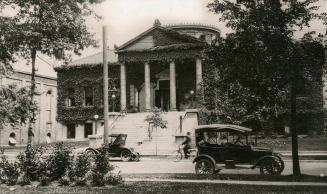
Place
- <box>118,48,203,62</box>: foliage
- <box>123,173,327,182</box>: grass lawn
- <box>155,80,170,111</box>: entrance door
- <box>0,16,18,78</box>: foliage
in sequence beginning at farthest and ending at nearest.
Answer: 1. <box>155,80,170,111</box>: entrance door
2. <box>118,48,203,62</box>: foliage
3. <box>0,16,18,78</box>: foliage
4. <box>123,173,327,182</box>: grass lawn

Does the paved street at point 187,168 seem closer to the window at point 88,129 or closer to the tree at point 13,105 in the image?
the tree at point 13,105

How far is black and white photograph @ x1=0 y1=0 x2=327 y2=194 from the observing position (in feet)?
44.1

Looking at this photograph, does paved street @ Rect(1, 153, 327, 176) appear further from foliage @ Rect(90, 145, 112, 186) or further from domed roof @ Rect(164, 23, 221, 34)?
domed roof @ Rect(164, 23, 221, 34)

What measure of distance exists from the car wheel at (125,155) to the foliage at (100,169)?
9.66 m

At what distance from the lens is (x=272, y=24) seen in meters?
14.6

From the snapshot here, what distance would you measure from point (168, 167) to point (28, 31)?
1002cm

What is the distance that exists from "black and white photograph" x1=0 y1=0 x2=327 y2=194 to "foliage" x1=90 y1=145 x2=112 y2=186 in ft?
0.11

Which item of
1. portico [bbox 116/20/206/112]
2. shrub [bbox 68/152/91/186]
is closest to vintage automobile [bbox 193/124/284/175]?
shrub [bbox 68/152/91/186]

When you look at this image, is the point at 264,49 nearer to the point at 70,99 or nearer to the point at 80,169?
the point at 80,169

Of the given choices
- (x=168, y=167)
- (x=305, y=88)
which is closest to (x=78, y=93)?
(x=168, y=167)

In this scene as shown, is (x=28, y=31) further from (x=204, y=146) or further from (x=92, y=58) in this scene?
(x=92, y=58)

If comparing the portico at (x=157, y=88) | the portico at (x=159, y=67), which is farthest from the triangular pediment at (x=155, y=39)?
the portico at (x=157, y=88)

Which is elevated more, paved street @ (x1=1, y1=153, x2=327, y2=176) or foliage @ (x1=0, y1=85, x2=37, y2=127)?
foliage @ (x1=0, y1=85, x2=37, y2=127)

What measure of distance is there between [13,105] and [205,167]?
8.60 meters
